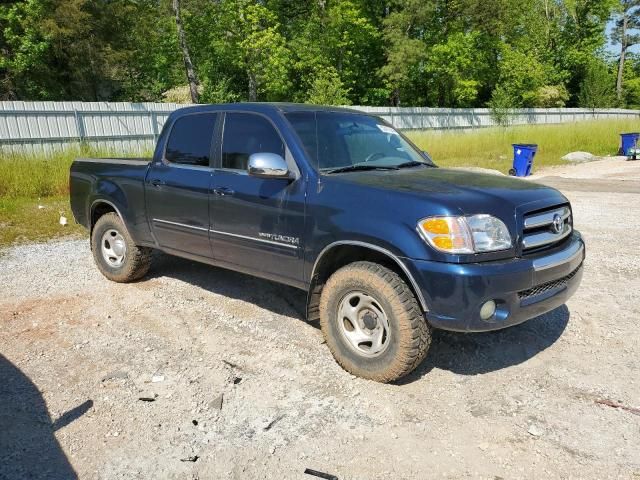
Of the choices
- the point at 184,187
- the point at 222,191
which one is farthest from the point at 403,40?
the point at 222,191

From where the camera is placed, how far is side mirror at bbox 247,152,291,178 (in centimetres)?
381

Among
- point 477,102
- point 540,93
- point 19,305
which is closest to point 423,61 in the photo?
point 477,102

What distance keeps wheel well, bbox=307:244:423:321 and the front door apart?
6.2 inches

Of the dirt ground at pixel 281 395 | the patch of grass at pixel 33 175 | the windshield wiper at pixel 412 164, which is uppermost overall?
the windshield wiper at pixel 412 164

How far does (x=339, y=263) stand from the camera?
396 cm

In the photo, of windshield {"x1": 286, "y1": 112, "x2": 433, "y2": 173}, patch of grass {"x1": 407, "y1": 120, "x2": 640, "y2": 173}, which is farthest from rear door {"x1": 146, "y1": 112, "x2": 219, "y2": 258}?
patch of grass {"x1": 407, "y1": 120, "x2": 640, "y2": 173}

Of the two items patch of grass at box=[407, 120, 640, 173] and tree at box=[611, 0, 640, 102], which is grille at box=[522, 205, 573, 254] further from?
tree at box=[611, 0, 640, 102]

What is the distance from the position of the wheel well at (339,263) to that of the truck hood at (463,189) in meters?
0.47

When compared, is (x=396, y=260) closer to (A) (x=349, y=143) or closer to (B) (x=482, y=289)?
(B) (x=482, y=289)

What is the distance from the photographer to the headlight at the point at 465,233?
3.21 metres

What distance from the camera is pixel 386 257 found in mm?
3574

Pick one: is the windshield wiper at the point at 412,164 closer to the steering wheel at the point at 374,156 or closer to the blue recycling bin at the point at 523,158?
the steering wheel at the point at 374,156

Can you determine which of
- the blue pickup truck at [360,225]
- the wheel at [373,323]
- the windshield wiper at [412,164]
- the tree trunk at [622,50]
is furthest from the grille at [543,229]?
the tree trunk at [622,50]

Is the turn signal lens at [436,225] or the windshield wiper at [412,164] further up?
the windshield wiper at [412,164]
